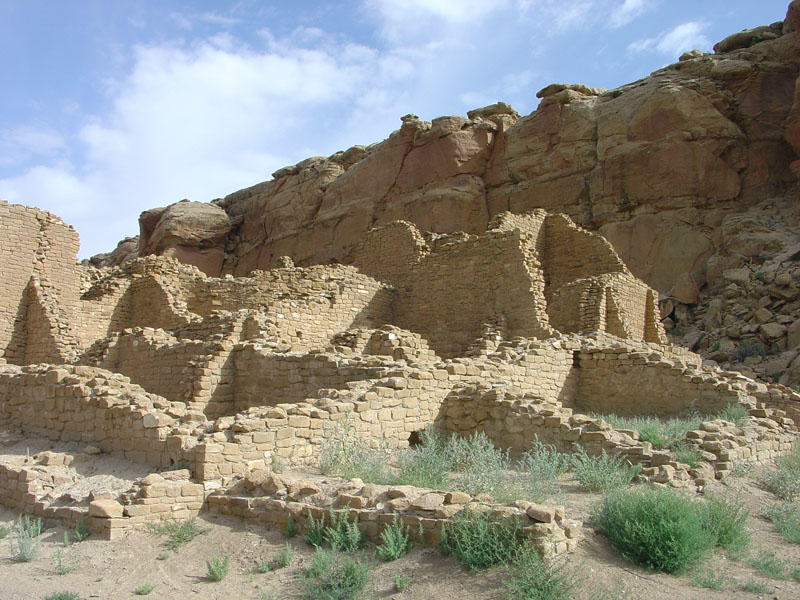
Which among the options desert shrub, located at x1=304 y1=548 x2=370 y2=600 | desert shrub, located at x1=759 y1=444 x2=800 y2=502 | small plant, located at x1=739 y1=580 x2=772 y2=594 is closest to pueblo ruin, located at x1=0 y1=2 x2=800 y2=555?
desert shrub, located at x1=759 y1=444 x2=800 y2=502

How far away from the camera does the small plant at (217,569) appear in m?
5.34

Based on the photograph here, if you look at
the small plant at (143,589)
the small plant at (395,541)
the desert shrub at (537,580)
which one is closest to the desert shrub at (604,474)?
the desert shrub at (537,580)

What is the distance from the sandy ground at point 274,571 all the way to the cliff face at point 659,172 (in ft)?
63.1

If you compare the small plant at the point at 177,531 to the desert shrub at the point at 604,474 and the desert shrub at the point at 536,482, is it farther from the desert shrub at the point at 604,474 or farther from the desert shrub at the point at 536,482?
the desert shrub at the point at 604,474

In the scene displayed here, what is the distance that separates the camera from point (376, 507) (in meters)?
5.80

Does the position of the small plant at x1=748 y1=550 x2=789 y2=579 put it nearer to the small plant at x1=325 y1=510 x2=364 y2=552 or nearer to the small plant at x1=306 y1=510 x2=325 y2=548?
the small plant at x1=325 y1=510 x2=364 y2=552

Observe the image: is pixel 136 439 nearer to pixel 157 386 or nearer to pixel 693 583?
pixel 157 386

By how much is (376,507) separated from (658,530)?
226 centimetres

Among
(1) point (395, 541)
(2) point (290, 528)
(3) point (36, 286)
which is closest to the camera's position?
(1) point (395, 541)

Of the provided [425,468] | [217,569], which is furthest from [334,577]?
[425,468]

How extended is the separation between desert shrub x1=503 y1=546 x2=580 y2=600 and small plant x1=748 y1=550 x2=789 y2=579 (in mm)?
1446

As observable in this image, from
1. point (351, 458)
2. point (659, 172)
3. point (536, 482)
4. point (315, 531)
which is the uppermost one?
point (659, 172)

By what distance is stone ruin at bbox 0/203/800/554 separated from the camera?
22.4 feet

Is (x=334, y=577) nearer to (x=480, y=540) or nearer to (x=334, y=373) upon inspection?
(x=480, y=540)
